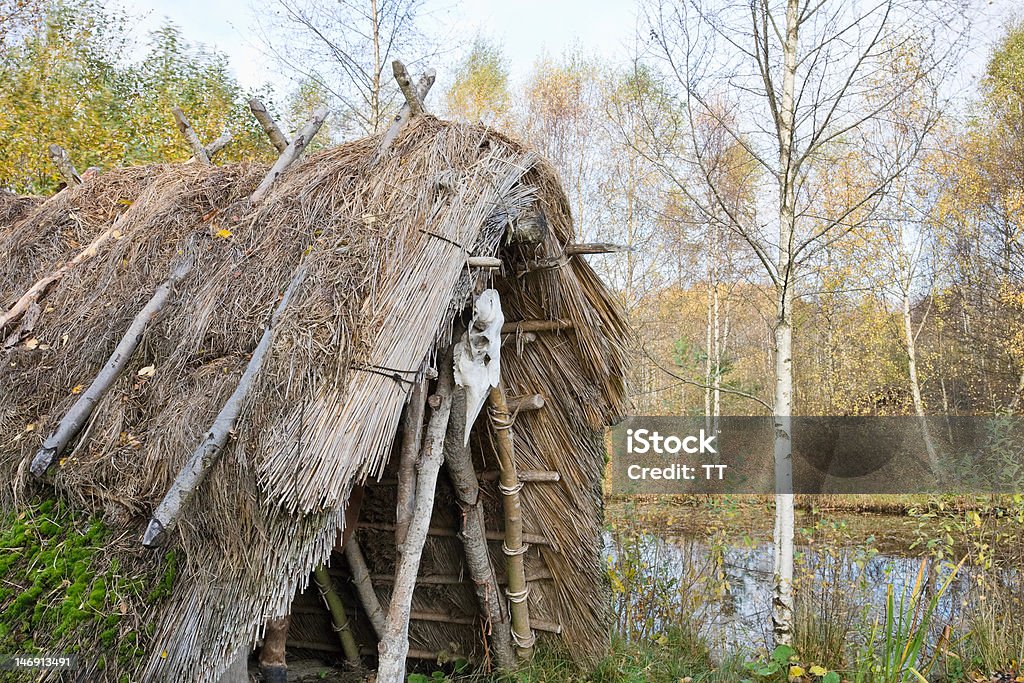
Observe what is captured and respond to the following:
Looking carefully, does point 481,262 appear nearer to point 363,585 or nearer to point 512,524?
point 512,524

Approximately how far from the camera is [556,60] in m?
17.5

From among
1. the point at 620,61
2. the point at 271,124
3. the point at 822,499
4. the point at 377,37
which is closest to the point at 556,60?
the point at 620,61

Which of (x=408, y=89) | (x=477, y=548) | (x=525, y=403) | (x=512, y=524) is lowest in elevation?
(x=477, y=548)

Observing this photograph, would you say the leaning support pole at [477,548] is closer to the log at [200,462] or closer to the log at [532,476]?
the log at [532,476]

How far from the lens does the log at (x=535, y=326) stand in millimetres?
4516

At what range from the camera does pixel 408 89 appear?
3.91m

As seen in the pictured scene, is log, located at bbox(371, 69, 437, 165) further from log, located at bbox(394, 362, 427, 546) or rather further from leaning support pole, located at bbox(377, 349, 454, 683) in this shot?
log, located at bbox(394, 362, 427, 546)

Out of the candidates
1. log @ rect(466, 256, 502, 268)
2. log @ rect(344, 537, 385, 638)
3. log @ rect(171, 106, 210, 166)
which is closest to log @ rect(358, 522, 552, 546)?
log @ rect(344, 537, 385, 638)

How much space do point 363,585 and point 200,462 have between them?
195 centimetres

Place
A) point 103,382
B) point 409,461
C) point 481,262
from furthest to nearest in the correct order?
point 409,461 < point 481,262 < point 103,382

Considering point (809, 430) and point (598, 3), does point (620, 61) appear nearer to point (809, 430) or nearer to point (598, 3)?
point (598, 3)

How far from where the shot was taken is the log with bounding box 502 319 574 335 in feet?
14.8

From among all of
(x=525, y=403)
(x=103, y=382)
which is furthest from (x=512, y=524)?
(x=103, y=382)

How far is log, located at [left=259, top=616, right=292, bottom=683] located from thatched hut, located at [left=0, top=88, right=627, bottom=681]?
570 millimetres
